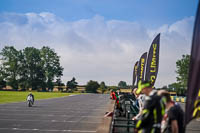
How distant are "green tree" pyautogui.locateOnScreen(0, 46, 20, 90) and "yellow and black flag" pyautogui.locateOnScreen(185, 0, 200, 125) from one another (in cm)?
10867

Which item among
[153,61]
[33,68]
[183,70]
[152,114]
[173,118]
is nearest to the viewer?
[152,114]

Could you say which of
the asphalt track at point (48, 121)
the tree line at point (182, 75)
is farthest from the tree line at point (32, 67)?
the asphalt track at point (48, 121)

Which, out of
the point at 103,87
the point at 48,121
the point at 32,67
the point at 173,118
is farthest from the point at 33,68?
the point at 173,118

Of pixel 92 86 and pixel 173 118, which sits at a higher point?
pixel 92 86

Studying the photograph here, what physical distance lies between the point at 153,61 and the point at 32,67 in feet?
337

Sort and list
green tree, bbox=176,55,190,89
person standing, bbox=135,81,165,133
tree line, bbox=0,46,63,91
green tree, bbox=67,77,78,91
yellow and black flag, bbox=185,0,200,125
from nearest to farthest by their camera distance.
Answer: person standing, bbox=135,81,165,133 → yellow and black flag, bbox=185,0,200,125 → green tree, bbox=176,55,190,89 → tree line, bbox=0,46,63,91 → green tree, bbox=67,77,78,91

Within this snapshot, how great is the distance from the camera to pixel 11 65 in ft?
351

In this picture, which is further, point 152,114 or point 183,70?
point 183,70

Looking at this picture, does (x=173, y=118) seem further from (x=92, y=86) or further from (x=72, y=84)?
(x=72, y=84)

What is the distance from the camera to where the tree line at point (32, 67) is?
359 feet

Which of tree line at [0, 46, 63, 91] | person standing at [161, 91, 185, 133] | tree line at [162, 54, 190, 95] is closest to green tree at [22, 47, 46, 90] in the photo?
tree line at [0, 46, 63, 91]

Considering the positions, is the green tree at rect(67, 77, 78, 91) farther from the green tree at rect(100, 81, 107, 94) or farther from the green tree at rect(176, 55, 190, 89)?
the green tree at rect(176, 55, 190, 89)

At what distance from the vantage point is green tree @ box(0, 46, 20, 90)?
107 m

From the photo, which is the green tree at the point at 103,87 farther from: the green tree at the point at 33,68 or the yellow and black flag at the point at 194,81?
the yellow and black flag at the point at 194,81
